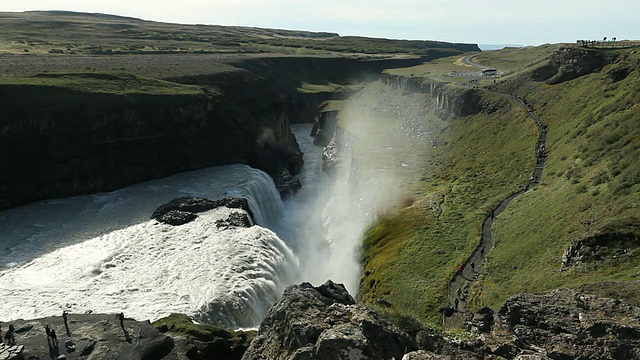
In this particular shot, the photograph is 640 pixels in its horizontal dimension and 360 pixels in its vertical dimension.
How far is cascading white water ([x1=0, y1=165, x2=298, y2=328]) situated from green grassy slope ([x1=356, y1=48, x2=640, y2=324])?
12147 mm

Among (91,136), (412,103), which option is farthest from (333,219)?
(412,103)

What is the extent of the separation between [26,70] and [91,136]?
1054 inches

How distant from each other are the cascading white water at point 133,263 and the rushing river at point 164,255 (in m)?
0.11

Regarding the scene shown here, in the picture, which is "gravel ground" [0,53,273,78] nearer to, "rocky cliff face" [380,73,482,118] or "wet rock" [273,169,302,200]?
"wet rock" [273,169,302,200]

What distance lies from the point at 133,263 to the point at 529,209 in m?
42.3

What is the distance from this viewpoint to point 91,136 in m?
75.9

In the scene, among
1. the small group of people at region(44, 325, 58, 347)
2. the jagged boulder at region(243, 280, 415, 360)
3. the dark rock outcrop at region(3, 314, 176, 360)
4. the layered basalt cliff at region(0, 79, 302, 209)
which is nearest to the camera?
the jagged boulder at region(243, 280, 415, 360)

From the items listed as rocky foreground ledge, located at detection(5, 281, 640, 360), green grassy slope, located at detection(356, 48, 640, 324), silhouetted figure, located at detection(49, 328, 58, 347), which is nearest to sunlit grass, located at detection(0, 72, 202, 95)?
green grassy slope, located at detection(356, 48, 640, 324)

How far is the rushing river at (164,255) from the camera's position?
42.4 meters

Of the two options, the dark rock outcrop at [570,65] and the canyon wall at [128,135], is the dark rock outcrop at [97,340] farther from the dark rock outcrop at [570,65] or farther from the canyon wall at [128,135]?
the dark rock outcrop at [570,65]

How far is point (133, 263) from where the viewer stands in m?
50.4

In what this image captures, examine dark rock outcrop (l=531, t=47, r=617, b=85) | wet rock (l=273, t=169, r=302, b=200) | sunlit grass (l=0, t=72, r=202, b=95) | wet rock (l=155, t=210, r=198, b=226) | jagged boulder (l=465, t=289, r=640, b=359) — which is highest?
dark rock outcrop (l=531, t=47, r=617, b=85)

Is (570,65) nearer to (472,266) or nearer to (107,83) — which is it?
(472,266)

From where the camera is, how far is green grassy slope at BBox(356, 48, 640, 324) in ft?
111
